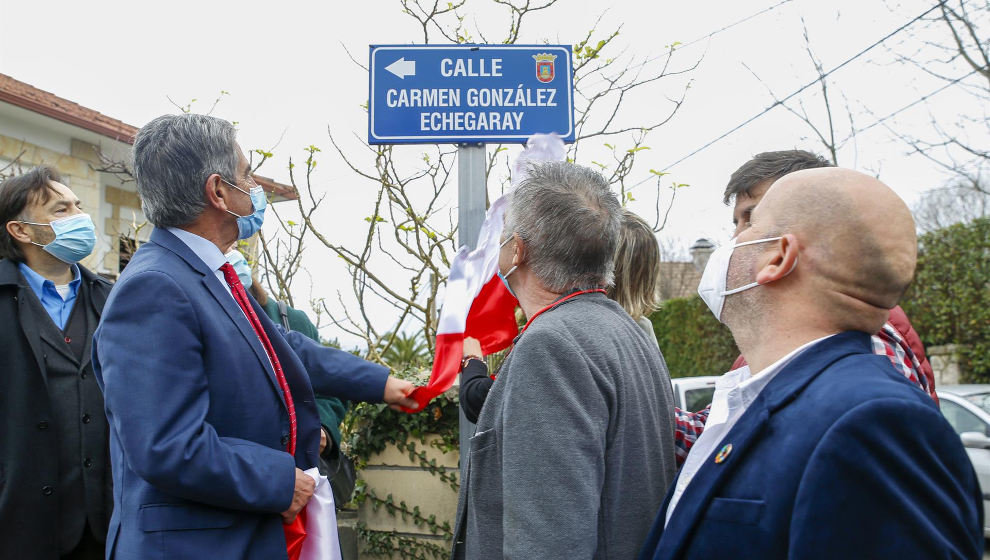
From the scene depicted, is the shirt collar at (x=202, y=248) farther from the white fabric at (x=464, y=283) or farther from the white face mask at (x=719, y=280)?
the white face mask at (x=719, y=280)

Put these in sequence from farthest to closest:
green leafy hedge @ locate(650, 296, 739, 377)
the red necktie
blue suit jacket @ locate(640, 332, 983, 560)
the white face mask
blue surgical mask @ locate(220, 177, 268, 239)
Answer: green leafy hedge @ locate(650, 296, 739, 377) < blue surgical mask @ locate(220, 177, 268, 239) < the red necktie < the white face mask < blue suit jacket @ locate(640, 332, 983, 560)

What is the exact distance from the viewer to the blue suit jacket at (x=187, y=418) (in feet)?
5.86

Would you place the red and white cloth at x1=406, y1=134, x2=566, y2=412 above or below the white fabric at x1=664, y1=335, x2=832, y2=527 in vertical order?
above

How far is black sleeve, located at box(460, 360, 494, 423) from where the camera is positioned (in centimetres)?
234

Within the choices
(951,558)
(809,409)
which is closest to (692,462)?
(809,409)

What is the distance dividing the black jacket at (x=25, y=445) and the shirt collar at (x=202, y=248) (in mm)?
1089

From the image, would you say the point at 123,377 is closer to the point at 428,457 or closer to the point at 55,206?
the point at 55,206

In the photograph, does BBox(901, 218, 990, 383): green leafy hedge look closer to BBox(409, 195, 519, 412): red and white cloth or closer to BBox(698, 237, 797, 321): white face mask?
BBox(409, 195, 519, 412): red and white cloth

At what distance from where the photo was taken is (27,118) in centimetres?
1066

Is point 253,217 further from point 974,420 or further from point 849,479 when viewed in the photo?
point 974,420

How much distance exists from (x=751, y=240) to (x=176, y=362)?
1384 mm

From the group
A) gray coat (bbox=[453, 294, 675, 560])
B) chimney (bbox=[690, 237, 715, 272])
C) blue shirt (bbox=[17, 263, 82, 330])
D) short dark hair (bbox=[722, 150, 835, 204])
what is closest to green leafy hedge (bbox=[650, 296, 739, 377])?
chimney (bbox=[690, 237, 715, 272])

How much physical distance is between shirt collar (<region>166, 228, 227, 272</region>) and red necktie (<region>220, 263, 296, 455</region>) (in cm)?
4

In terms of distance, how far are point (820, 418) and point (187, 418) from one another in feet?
4.66
